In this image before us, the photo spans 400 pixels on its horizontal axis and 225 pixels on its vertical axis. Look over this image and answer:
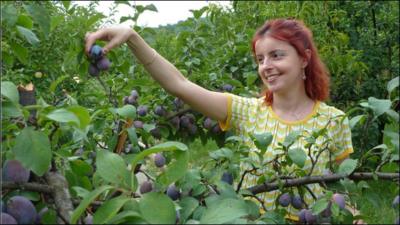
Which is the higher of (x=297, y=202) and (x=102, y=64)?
(x=102, y=64)

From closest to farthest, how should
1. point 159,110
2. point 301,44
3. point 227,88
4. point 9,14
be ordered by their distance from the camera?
point 9,14 → point 301,44 → point 159,110 → point 227,88

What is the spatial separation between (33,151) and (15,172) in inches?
2.2

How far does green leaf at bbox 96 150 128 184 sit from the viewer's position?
890 millimetres

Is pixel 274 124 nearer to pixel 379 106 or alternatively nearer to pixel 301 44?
pixel 301 44

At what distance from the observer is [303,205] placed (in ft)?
4.21

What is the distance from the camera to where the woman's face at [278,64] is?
77.2 inches

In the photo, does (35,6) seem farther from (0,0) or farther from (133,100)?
(133,100)

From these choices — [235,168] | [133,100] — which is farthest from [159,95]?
[235,168]

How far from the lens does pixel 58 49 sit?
299 centimetres

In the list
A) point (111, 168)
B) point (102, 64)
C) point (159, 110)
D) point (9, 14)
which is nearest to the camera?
point (111, 168)

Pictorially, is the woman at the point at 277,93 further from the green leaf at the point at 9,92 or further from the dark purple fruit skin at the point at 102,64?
the green leaf at the point at 9,92

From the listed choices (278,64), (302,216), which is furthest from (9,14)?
(278,64)

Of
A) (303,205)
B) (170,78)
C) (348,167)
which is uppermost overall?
(170,78)

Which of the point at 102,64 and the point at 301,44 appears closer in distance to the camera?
the point at 102,64
